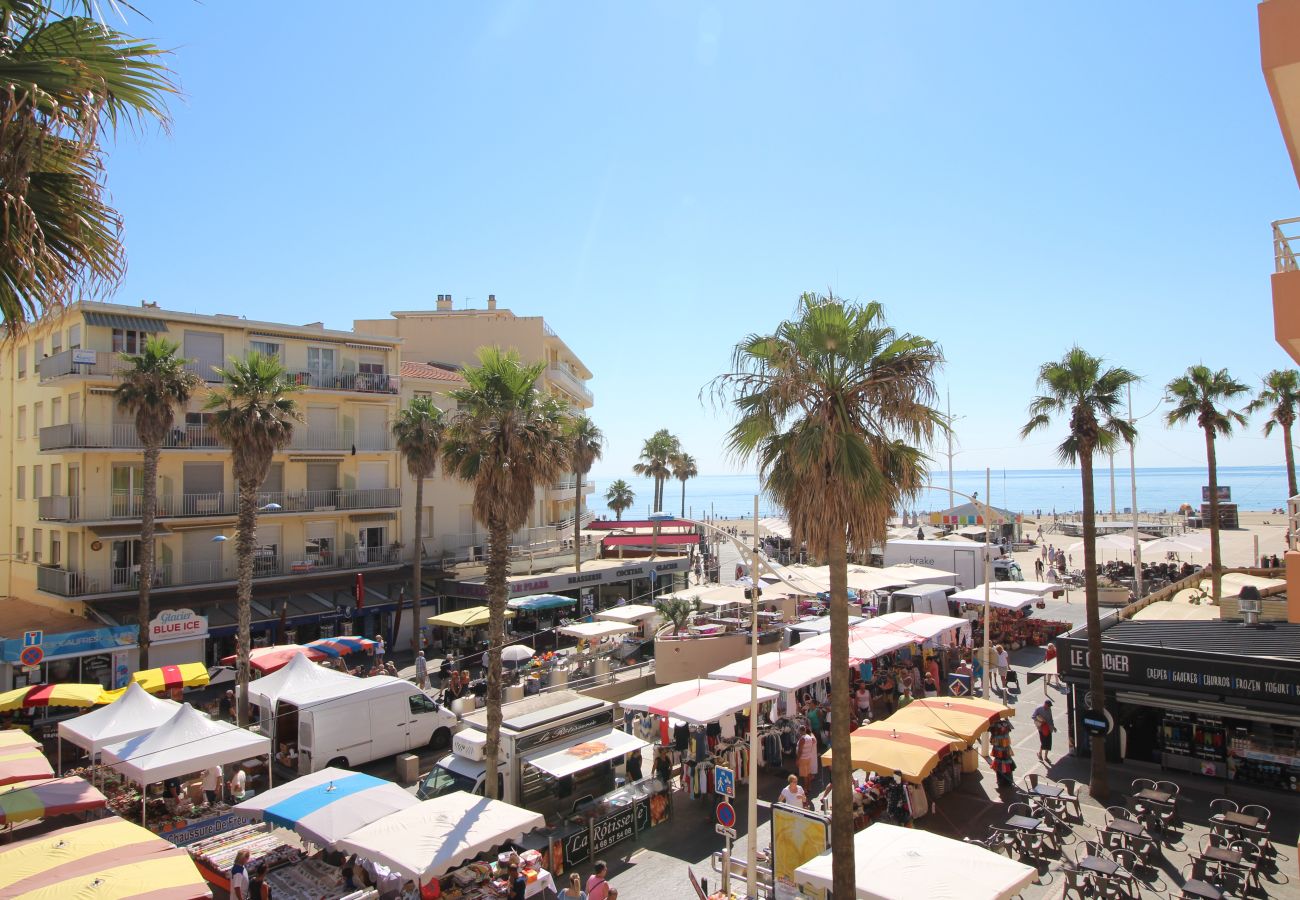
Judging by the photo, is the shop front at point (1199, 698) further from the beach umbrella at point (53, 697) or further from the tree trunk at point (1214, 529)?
the beach umbrella at point (53, 697)

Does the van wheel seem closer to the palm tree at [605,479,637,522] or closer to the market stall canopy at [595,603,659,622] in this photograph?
the market stall canopy at [595,603,659,622]

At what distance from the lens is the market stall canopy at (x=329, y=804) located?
1250 centimetres

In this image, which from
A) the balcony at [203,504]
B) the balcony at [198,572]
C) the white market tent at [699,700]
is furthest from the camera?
the balcony at [203,504]

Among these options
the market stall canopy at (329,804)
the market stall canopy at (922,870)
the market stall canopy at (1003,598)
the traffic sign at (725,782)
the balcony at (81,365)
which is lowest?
the market stall canopy at (329,804)

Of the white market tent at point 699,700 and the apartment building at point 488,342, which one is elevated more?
the apartment building at point 488,342

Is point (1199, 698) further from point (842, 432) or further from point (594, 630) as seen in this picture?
point (594, 630)

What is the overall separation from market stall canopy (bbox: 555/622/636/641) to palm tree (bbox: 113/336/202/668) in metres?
13.4

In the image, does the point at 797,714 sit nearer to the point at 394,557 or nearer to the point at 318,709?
the point at 318,709

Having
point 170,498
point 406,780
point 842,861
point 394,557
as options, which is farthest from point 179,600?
point 842,861

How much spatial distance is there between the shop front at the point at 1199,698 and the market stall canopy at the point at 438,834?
11.6m

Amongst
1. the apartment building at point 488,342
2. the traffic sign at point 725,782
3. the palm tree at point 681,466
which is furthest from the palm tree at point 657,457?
the traffic sign at point 725,782

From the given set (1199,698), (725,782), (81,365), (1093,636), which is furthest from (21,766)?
(1199,698)

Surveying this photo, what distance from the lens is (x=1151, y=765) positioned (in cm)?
1750

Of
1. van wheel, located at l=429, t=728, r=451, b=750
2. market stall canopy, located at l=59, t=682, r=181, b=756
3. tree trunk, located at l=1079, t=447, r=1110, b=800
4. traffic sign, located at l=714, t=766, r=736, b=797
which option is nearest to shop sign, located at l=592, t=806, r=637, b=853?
traffic sign, located at l=714, t=766, r=736, b=797
